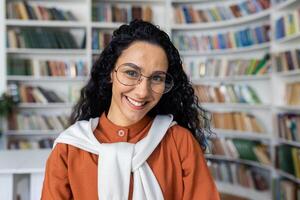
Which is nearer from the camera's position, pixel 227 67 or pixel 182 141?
pixel 182 141

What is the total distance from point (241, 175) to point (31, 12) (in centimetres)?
287

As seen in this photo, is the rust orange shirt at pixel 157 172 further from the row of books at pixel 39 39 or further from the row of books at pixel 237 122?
the row of books at pixel 39 39

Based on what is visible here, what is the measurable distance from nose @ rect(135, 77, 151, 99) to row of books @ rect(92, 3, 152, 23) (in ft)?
9.58

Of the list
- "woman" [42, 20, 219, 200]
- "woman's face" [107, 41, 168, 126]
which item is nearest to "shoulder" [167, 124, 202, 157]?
"woman" [42, 20, 219, 200]

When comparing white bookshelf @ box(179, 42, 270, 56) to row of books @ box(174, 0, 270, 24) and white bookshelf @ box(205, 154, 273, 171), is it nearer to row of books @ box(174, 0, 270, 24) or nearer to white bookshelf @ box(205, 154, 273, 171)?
row of books @ box(174, 0, 270, 24)

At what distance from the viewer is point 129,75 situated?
97 centimetres

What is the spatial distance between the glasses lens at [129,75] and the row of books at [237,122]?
283cm

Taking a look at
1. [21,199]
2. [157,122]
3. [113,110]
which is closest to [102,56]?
[113,110]

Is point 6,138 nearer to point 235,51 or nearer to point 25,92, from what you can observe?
point 25,92

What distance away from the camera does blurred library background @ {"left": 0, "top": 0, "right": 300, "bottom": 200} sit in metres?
3.43

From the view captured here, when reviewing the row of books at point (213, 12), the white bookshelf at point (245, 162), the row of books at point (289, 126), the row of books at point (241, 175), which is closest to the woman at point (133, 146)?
the row of books at point (289, 126)

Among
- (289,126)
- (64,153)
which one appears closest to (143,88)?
(64,153)

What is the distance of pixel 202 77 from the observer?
3.84 m

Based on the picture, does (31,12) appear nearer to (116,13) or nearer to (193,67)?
(116,13)
